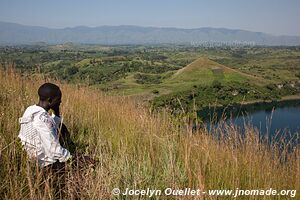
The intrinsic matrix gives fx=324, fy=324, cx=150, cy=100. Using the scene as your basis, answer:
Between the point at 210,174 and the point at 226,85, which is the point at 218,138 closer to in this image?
the point at 210,174

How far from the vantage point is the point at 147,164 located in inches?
117

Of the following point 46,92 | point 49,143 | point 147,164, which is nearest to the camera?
point 49,143

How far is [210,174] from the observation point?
279 cm

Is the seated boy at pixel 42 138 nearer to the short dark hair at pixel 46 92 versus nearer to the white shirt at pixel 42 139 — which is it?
the white shirt at pixel 42 139

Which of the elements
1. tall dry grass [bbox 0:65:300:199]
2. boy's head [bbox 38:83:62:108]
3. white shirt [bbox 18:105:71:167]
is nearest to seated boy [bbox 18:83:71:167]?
white shirt [bbox 18:105:71:167]

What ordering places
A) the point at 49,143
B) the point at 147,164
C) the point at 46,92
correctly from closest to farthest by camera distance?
the point at 49,143
the point at 147,164
the point at 46,92

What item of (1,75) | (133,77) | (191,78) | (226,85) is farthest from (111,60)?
(1,75)

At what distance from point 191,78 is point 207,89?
1814 cm

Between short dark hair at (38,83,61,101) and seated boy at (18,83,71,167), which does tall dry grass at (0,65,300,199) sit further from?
short dark hair at (38,83,61,101)

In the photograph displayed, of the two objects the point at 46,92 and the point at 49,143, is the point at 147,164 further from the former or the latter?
the point at 46,92

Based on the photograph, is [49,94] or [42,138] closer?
[42,138]

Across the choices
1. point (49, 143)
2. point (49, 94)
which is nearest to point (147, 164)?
point (49, 143)

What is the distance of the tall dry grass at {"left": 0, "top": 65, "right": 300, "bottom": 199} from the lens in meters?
2.28

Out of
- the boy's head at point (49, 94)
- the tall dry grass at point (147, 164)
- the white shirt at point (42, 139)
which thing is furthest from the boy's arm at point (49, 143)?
the boy's head at point (49, 94)
